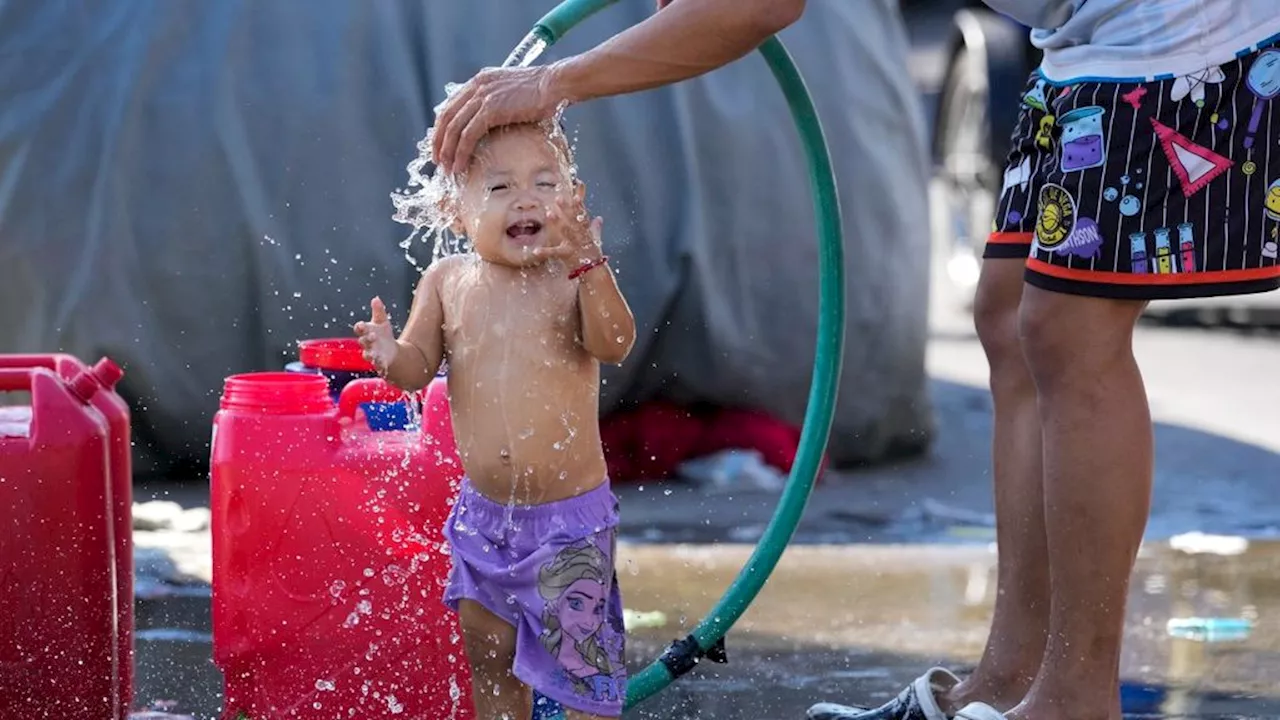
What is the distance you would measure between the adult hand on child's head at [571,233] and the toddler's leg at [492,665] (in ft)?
1.71

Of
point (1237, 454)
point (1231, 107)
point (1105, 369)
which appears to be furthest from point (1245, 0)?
point (1237, 454)

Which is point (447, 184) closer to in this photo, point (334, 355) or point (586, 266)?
point (586, 266)

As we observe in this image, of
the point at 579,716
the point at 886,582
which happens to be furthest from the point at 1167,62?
the point at 886,582

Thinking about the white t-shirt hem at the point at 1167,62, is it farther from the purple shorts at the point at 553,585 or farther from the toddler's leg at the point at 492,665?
the toddler's leg at the point at 492,665

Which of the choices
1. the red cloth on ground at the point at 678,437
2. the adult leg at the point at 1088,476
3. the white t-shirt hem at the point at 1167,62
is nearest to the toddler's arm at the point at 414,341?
the adult leg at the point at 1088,476

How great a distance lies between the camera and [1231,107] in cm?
281

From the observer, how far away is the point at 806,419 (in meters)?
3.48

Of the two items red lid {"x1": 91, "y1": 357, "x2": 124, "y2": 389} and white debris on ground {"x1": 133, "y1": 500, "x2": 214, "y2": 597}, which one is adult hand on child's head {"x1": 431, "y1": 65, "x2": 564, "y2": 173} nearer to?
red lid {"x1": 91, "y1": 357, "x2": 124, "y2": 389}

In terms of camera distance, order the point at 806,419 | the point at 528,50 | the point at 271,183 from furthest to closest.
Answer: the point at 271,183, the point at 806,419, the point at 528,50

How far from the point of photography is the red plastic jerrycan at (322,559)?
3102 millimetres

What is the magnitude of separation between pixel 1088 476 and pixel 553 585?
797 mm

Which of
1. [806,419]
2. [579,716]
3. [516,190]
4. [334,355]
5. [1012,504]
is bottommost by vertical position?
[579,716]

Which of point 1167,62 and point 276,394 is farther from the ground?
point 1167,62

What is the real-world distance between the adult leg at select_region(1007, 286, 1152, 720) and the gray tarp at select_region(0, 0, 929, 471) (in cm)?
281
